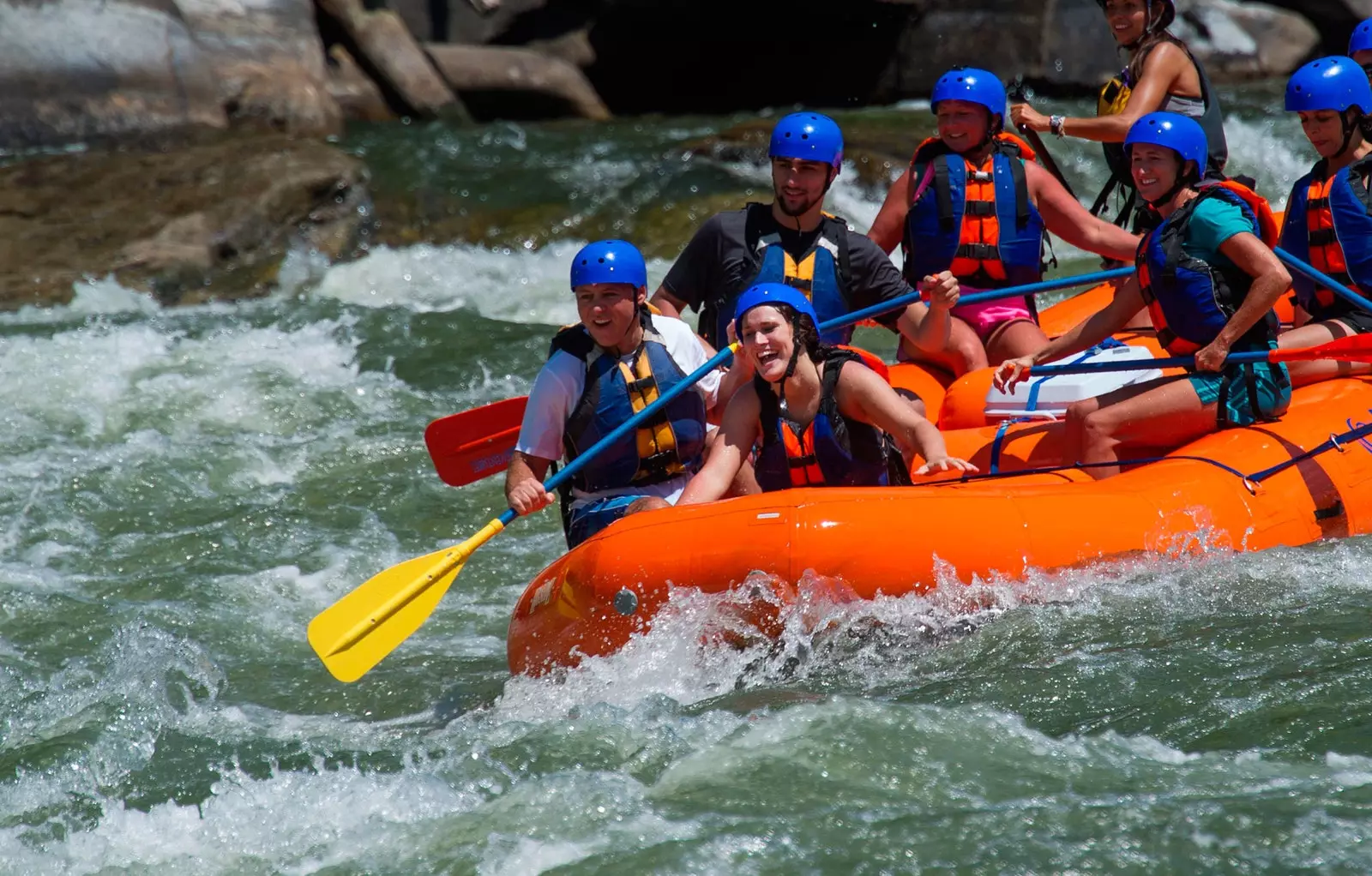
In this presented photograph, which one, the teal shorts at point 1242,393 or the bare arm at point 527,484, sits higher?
the teal shorts at point 1242,393

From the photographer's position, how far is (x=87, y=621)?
5.38m

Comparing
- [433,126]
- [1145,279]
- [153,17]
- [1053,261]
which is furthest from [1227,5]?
[1145,279]

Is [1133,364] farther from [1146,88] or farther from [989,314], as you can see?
[1146,88]

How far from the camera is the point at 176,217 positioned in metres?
9.98

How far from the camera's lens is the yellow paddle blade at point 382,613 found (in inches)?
169

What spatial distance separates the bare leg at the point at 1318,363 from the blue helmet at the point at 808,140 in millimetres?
1606

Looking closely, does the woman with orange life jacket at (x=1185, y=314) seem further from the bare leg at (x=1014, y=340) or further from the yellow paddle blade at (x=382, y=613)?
the yellow paddle blade at (x=382, y=613)

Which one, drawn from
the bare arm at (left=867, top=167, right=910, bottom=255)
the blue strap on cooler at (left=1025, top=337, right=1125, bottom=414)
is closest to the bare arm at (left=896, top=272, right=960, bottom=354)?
the blue strap on cooler at (left=1025, top=337, right=1125, bottom=414)

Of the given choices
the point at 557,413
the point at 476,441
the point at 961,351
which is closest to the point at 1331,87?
the point at 961,351

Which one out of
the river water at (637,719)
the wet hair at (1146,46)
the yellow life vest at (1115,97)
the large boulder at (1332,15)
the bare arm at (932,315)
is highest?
the large boulder at (1332,15)

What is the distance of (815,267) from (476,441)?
1255 millimetres

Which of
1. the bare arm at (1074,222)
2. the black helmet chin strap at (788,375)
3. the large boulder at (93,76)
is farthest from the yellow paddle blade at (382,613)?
the large boulder at (93,76)

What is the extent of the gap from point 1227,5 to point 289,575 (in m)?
13.9

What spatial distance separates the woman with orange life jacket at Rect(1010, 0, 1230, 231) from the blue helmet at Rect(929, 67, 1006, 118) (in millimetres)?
247
